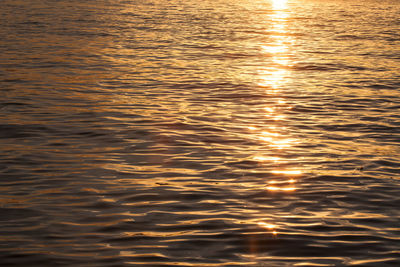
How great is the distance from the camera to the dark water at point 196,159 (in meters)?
7.93

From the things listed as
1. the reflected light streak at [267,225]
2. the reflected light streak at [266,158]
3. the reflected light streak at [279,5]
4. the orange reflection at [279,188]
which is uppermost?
the reflected light streak at [267,225]

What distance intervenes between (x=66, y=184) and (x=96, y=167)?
0.93 meters

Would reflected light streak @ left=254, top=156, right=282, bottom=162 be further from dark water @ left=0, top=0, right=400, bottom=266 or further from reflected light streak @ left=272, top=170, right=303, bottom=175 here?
reflected light streak @ left=272, top=170, right=303, bottom=175

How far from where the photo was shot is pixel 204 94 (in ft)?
58.1

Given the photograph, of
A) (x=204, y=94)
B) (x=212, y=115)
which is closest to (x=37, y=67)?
(x=204, y=94)

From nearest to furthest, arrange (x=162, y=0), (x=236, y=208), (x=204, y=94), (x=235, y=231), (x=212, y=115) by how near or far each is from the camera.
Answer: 1. (x=235, y=231)
2. (x=236, y=208)
3. (x=212, y=115)
4. (x=204, y=94)
5. (x=162, y=0)

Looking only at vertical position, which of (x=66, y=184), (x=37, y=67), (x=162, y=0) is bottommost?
(x=162, y=0)

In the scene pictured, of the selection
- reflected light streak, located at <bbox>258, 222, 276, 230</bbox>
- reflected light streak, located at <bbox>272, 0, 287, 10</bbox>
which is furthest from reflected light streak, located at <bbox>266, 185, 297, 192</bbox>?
reflected light streak, located at <bbox>272, 0, 287, 10</bbox>

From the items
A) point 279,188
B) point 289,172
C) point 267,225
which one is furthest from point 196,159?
point 267,225

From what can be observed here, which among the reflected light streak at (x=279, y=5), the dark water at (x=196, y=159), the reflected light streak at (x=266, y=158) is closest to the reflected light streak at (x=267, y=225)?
the dark water at (x=196, y=159)

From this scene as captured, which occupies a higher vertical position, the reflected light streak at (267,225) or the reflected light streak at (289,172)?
the reflected light streak at (267,225)

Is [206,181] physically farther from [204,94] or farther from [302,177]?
[204,94]

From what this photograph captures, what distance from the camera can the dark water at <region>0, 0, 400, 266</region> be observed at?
7934mm

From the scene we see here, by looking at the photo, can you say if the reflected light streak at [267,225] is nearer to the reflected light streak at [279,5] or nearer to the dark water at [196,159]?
the dark water at [196,159]
